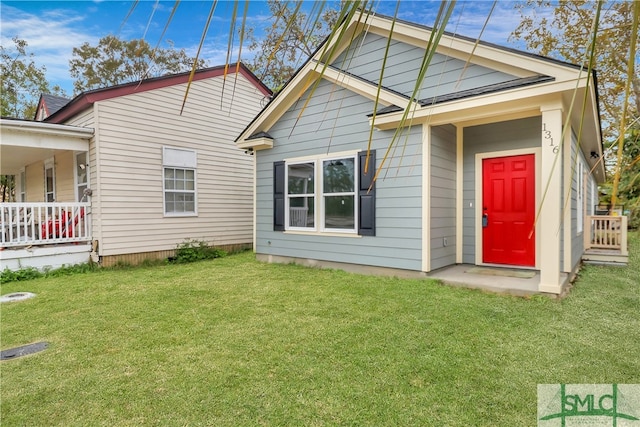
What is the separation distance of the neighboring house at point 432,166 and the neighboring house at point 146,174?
7.73 feet

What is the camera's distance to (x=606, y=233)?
7543 mm

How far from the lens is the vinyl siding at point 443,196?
5539mm

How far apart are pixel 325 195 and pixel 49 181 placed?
8832 millimetres

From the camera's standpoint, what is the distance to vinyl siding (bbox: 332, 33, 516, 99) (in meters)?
5.24

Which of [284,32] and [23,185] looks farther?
[23,185]

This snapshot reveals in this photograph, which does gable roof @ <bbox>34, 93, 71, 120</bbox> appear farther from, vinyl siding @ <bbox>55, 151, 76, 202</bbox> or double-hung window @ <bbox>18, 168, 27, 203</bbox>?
vinyl siding @ <bbox>55, 151, 76, 202</bbox>

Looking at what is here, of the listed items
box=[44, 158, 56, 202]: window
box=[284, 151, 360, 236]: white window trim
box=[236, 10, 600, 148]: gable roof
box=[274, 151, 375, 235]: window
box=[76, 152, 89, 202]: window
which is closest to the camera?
box=[236, 10, 600, 148]: gable roof

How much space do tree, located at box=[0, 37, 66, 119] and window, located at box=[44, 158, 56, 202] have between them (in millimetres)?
12387

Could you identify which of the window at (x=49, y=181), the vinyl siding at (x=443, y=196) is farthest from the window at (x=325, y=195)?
the window at (x=49, y=181)

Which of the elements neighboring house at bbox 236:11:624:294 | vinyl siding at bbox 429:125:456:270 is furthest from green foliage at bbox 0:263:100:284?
vinyl siding at bbox 429:125:456:270

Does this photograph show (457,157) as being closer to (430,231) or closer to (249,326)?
(430,231)

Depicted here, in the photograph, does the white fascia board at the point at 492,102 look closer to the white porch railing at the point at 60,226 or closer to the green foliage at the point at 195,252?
the green foliage at the point at 195,252

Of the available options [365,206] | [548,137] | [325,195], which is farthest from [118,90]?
[548,137]

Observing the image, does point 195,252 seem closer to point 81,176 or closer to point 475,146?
point 81,176
